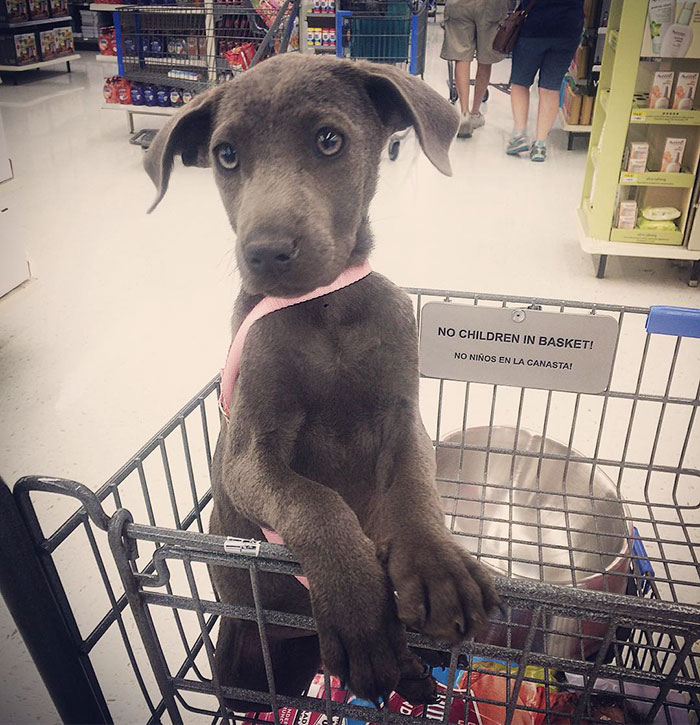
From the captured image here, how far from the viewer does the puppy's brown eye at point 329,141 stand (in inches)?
34.5

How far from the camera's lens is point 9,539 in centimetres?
81

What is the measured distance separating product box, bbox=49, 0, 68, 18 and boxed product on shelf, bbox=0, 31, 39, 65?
716 millimetres

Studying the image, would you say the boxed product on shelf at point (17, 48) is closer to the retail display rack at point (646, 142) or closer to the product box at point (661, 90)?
the retail display rack at point (646, 142)

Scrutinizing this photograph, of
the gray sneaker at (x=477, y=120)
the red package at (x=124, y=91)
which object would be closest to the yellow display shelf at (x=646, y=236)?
the gray sneaker at (x=477, y=120)

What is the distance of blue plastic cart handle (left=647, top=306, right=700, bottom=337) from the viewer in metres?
1.16

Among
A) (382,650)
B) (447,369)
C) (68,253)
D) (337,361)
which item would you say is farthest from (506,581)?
(68,253)

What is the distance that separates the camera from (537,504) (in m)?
1.51

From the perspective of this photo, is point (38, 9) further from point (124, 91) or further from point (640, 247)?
point (640, 247)

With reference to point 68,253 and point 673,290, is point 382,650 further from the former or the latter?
point 68,253

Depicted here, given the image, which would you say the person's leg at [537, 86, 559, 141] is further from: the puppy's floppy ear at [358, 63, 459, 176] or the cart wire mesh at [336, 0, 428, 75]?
the puppy's floppy ear at [358, 63, 459, 176]

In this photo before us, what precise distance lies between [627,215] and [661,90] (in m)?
0.54

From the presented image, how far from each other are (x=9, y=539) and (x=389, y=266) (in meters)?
2.58

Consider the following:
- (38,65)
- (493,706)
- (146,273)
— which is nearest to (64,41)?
(38,65)

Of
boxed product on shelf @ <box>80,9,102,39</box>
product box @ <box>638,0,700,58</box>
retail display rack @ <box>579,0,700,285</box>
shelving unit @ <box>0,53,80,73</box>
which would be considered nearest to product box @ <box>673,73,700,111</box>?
retail display rack @ <box>579,0,700,285</box>
